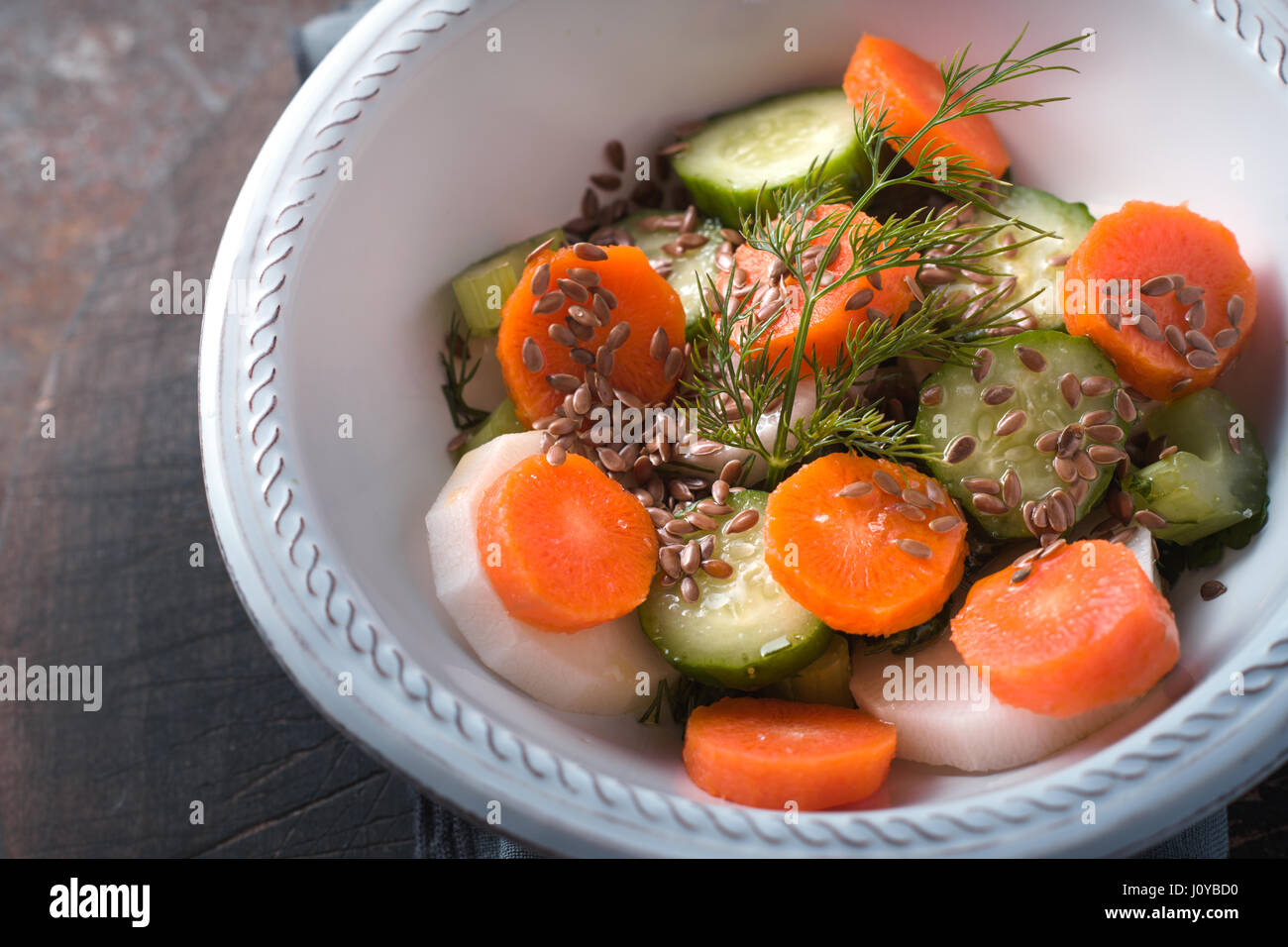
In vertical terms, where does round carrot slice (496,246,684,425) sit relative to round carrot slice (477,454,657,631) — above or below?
above

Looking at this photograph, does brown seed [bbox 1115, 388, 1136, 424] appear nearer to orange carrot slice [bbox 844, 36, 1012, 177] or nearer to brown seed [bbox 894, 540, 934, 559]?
brown seed [bbox 894, 540, 934, 559]

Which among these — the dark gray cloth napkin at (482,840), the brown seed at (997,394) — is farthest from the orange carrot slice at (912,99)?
the dark gray cloth napkin at (482,840)

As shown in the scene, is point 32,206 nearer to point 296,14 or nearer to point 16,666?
point 296,14

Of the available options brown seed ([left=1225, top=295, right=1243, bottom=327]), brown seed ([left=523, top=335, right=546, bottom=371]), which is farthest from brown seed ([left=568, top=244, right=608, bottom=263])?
brown seed ([left=1225, top=295, right=1243, bottom=327])

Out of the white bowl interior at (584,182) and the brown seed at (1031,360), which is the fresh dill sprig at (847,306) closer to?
the brown seed at (1031,360)

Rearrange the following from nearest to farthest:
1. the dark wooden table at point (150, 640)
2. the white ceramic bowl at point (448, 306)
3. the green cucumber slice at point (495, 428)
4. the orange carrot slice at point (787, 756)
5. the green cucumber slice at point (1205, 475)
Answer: the white ceramic bowl at point (448, 306), the orange carrot slice at point (787, 756), the green cucumber slice at point (1205, 475), the green cucumber slice at point (495, 428), the dark wooden table at point (150, 640)

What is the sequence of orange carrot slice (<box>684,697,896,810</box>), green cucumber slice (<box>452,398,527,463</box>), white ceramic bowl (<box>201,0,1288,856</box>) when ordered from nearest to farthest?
1. white ceramic bowl (<box>201,0,1288,856</box>)
2. orange carrot slice (<box>684,697,896,810</box>)
3. green cucumber slice (<box>452,398,527,463</box>)

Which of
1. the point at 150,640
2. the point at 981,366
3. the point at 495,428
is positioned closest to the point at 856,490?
the point at 981,366
